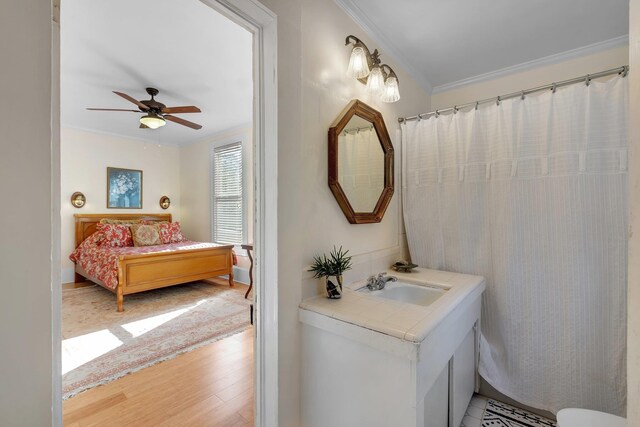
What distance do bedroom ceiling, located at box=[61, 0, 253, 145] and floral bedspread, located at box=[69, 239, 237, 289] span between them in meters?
1.87

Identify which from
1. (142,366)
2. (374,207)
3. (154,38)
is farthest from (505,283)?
(154,38)

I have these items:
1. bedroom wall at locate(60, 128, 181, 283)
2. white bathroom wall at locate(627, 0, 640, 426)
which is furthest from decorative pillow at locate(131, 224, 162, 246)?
white bathroom wall at locate(627, 0, 640, 426)

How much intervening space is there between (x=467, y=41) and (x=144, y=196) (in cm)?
548

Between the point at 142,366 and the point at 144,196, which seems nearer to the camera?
the point at 142,366

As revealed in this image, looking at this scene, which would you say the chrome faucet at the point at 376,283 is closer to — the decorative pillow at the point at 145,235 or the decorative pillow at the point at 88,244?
the decorative pillow at the point at 145,235

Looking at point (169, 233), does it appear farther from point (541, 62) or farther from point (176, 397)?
point (541, 62)

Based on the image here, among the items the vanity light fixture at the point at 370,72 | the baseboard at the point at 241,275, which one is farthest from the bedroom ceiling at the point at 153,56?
the baseboard at the point at 241,275

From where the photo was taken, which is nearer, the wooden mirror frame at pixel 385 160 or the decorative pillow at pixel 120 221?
the wooden mirror frame at pixel 385 160

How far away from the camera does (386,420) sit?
3.56 ft

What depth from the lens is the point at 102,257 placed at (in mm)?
3678

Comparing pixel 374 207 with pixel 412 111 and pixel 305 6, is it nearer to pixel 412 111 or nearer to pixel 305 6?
pixel 412 111

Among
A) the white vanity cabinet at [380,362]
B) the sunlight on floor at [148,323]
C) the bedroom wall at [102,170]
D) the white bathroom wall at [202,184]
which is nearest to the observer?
the white vanity cabinet at [380,362]

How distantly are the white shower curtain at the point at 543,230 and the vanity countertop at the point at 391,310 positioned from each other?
1.20 feet

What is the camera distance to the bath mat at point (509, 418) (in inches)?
66.1
